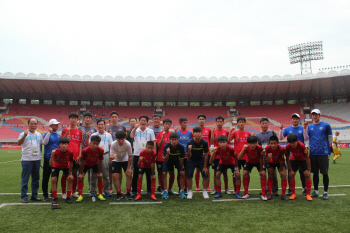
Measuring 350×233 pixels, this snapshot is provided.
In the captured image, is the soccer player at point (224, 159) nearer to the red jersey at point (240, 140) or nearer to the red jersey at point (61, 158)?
the red jersey at point (240, 140)

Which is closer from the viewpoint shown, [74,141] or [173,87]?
[74,141]

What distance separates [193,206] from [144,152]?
1.76 m

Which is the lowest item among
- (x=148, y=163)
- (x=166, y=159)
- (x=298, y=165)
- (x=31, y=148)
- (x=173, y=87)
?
(x=298, y=165)

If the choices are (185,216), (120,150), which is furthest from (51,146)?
(185,216)

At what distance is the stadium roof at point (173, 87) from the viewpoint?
30.8 m

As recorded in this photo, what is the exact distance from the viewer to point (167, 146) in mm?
5707

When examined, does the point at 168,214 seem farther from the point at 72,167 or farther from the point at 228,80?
the point at 228,80

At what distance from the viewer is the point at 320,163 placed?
557cm

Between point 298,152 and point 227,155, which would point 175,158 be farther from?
point 298,152

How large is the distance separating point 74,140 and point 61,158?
2.18 ft

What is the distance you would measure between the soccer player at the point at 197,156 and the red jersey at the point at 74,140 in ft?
9.23

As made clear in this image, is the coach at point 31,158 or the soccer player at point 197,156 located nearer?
the coach at point 31,158

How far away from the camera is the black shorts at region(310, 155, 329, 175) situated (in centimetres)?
552

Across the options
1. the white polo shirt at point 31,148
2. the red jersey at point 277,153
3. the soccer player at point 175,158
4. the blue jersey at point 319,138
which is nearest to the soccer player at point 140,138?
the soccer player at point 175,158
